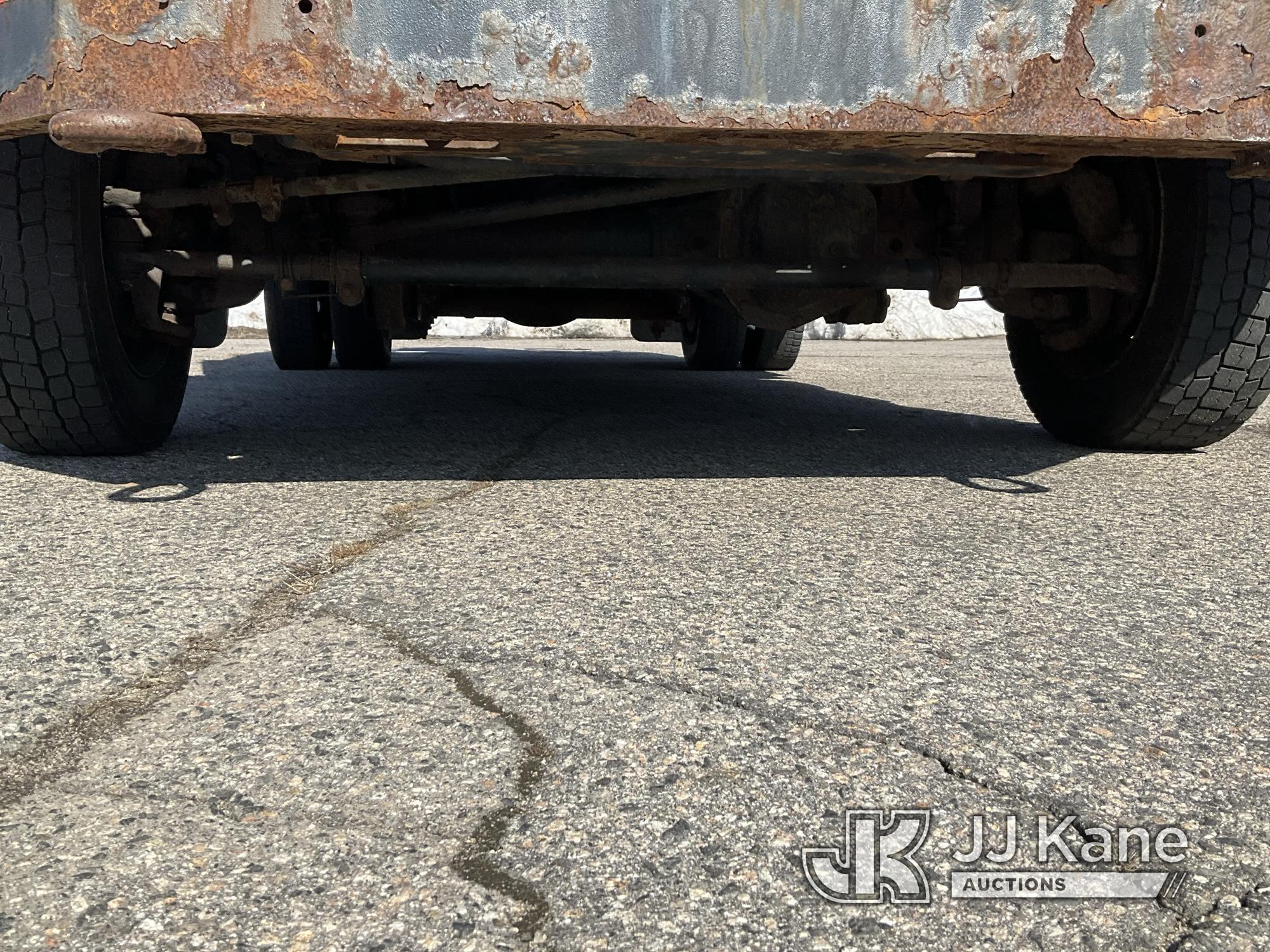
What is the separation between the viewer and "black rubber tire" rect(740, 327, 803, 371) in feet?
18.4

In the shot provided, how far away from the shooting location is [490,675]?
117cm

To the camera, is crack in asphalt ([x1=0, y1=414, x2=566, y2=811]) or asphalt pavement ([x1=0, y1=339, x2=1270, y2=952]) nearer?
asphalt pavement ([x1=0, y1=339, x2=1270, y2=952])

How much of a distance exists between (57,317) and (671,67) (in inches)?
51.3

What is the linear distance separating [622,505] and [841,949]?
4.39 feet

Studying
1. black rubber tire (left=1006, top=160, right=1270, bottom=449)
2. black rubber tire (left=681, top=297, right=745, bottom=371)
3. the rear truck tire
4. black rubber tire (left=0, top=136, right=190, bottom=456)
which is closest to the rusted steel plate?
black rubber tire (left=0, top=136, right=190, bottom=456)

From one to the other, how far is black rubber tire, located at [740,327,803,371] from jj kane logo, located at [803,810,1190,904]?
15.6 feet

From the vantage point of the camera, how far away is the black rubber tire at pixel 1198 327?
228 centimetres

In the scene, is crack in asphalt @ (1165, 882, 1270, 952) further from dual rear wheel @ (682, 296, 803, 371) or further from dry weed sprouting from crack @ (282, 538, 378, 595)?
dual rear wheel @ (682, 296, 803, 371)

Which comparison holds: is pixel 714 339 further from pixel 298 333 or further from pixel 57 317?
A: pixel 57 317

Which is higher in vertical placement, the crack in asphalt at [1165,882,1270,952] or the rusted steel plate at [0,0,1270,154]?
the rusted steel plate at [0,0,1270,154]

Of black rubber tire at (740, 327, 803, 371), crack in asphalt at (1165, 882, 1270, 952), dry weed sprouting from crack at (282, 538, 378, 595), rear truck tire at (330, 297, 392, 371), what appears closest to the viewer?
crack in asphalt at (1165, 882, 1270, 952)

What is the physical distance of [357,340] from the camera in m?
5.26

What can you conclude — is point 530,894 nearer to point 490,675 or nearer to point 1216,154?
point 490,675

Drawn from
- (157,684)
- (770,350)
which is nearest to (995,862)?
(157,684)
